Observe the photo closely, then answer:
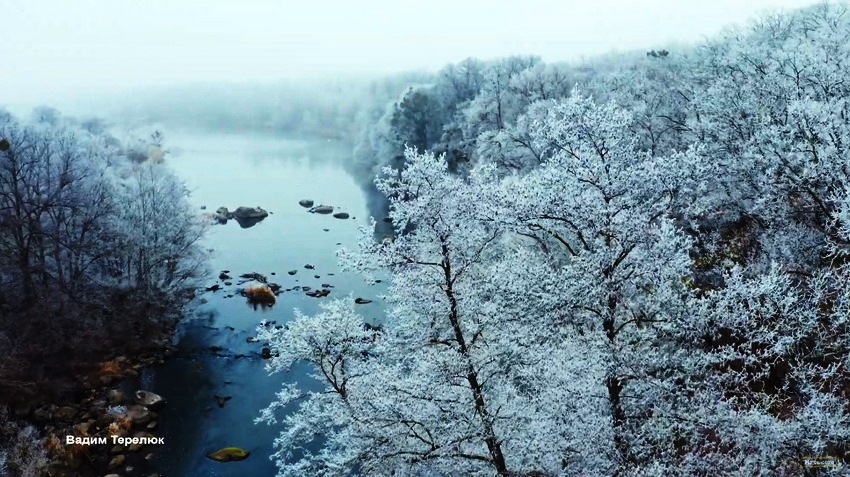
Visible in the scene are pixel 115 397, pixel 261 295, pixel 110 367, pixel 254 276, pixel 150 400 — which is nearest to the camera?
pixel 115 397

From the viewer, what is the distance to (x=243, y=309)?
3091cm

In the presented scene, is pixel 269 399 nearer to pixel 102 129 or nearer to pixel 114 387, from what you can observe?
pixel 114 387

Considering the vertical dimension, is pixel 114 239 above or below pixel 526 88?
below

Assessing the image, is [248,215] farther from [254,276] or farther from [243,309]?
[243,309]

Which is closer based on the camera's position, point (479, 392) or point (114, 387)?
point (479, 392)

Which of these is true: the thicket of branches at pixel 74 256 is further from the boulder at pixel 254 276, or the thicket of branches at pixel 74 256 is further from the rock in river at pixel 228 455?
the rock in river at pixel 228 455

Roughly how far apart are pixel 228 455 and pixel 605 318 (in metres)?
15.9

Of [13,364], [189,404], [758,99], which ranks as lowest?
[189,404]

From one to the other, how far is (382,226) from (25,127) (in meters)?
22.9

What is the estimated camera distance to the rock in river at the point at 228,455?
19406 mm

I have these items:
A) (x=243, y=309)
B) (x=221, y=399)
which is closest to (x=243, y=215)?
(x=243, y=309)

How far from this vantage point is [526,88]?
4094 centimetres

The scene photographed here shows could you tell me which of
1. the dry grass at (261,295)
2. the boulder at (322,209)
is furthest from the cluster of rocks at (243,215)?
the dry grass at (261,295)

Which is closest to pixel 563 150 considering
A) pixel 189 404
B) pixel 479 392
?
pixel 479 392
